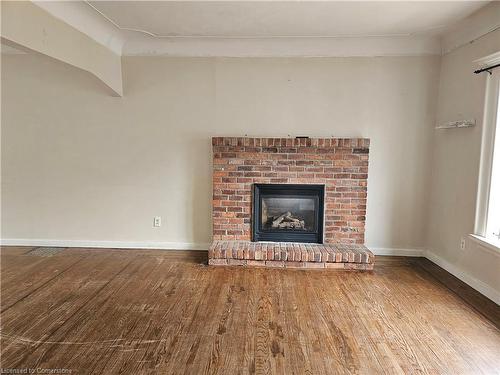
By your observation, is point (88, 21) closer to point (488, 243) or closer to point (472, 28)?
point (472, 28)

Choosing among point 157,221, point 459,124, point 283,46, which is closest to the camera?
point 459,124

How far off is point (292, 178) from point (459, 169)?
1.72 metres

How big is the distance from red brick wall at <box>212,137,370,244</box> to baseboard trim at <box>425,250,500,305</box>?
828mm

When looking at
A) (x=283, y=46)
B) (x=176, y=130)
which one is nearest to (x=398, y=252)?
(x=283, y=46)

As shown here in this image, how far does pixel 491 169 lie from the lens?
2.85m

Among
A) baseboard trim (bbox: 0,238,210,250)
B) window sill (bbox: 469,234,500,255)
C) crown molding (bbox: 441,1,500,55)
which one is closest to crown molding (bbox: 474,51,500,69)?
crown molding (bbox: 441,1,500,55)

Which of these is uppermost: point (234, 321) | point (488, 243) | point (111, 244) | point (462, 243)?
point (488, 243)

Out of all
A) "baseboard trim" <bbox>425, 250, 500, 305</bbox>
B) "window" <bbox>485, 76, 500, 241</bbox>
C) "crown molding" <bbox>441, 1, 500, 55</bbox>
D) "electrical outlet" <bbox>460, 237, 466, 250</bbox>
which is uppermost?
"crown molding" <bbox>441, 1, 500, 55</bbox>

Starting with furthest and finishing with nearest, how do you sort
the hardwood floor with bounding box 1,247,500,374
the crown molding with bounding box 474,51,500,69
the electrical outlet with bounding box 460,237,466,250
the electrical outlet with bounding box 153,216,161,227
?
1. the electrical outlet with bounding box 153,216,161,227
2. the electrical outlet with bounding box 460,237,466,250
3. the crown molding with bounding box 474,51,500,69
4. the hardwood floor with bounding box 1,247,500,374

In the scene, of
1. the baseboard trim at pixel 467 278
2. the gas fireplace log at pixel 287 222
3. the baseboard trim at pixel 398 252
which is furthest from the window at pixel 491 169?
the gas fireplace log at pixel 287 222

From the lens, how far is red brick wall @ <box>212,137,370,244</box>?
3.74 meters

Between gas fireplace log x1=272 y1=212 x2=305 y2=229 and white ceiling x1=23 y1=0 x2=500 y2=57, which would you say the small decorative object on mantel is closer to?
white ceiling x1=23 y1=0 x2=500 y2=57

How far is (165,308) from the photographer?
2549 mm

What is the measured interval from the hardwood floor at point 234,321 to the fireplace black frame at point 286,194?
526 mm
